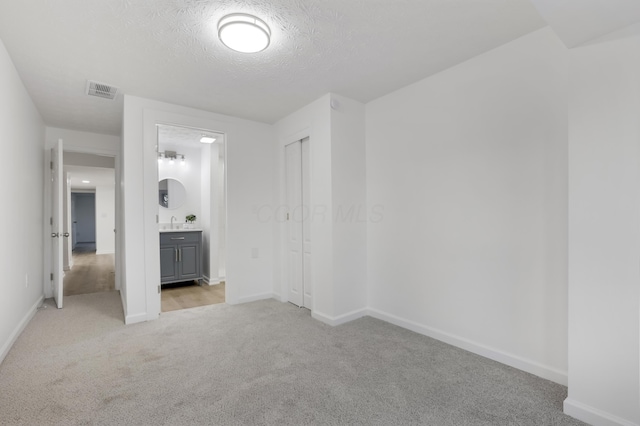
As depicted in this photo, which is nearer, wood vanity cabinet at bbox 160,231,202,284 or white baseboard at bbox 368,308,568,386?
white baseboard at bbox 368,308,568,386

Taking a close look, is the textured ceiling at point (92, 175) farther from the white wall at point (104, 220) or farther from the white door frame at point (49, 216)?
the white door frame at point (49, 216)

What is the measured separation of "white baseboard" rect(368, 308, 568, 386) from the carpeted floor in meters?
0.07

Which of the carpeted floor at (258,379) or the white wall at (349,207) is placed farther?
the white wall at (349,207)

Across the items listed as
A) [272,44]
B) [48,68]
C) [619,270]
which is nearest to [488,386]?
[619,270]

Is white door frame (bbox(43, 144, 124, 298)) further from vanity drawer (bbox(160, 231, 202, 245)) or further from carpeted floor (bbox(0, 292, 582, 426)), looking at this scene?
carpeted floor (bbox(0, 292, 582, 426))

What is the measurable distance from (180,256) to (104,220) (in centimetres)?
747

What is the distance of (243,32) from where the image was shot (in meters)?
1.97

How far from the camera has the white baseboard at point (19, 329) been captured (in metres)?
2.43

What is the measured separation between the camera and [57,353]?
250 cm

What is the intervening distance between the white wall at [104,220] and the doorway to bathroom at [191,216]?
647 cm

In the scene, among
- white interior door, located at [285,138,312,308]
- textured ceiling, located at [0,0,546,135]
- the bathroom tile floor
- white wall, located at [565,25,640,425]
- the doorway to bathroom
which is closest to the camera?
white wall, located at [565,25,640,425]

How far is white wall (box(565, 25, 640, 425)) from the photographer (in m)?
1.53

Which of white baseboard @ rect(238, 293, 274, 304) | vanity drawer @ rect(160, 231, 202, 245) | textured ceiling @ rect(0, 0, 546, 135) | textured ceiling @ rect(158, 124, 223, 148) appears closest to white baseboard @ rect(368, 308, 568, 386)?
white baseboard @ rect(238, 293, 274, 304)

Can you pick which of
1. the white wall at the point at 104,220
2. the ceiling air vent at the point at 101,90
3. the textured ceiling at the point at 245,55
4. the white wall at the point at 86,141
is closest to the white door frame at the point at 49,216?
the white wall at the point at 86,141
